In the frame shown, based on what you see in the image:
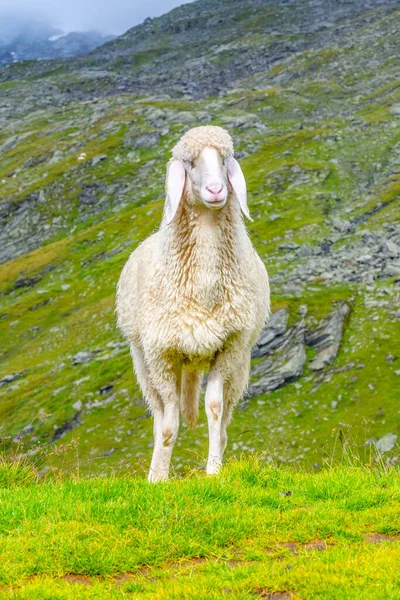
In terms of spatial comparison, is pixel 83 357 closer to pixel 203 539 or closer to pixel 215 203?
pixel 215 203

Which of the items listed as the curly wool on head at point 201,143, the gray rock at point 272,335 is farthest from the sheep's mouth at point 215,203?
the gray rock at point 272,335

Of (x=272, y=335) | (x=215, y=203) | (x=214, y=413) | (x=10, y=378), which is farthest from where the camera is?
(x=10, y=378)

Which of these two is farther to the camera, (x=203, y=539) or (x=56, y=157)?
(x=56, y=157)

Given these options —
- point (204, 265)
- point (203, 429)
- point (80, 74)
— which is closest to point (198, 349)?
point (204, 265)

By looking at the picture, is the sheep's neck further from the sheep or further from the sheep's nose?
the sheep's nose

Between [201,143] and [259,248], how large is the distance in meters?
45.8

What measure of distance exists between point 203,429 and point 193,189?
29.0m

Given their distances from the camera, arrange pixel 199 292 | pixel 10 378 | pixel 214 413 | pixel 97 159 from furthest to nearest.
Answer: pixel 97 159 → pixel 10 378 → pixel 199 292 → pixel 214 413

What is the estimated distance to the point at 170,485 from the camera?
685cm

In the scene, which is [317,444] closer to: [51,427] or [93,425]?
[93,425]

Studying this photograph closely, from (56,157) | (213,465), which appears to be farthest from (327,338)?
(56,157)

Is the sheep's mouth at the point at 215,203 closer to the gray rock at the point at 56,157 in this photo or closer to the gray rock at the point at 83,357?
the gray rock at the point at 83,357

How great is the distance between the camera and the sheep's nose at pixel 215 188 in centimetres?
821

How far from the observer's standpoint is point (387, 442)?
30656 millimetres
